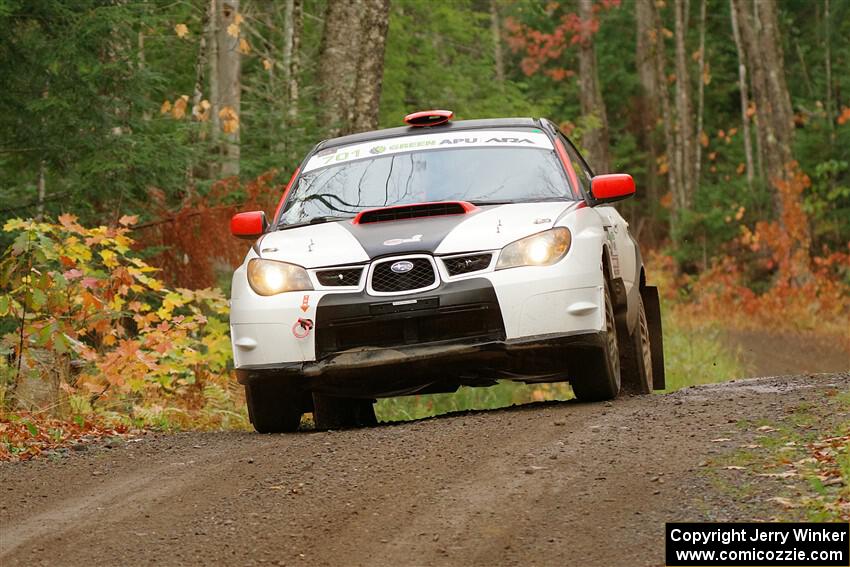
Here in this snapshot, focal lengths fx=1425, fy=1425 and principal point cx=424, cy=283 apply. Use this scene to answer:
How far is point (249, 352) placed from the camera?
8859 millimetres

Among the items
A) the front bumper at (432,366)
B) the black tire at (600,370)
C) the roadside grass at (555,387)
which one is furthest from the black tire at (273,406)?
the roadside grass at (555,387)

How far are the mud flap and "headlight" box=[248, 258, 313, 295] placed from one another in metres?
3.89

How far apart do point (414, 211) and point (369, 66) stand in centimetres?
706


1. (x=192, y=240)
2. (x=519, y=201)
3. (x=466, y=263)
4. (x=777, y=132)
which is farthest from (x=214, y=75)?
(x=777, y=132)

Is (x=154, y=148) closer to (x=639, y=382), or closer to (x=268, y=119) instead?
(x=268, y=119)

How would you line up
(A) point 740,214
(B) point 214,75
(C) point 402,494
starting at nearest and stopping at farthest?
(C) point 402,494 < (B) point 214,75 < (A) point 740,214

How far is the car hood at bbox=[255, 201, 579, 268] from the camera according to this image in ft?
27.9

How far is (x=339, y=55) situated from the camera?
59.0 ft

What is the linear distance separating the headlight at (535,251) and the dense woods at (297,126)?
12.0 feet

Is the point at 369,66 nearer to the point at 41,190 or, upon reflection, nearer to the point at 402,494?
the point at 41,190

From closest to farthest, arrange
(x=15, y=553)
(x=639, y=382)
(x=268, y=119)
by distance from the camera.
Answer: (x=15, y=553) → (x=639, y=382) → (x=268, y=119)

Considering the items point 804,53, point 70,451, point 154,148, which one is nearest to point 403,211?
point 70,451

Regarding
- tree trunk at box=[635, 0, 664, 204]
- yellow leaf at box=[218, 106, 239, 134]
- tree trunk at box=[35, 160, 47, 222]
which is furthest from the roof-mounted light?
tree trunk at box=[635, 0, 664, 204]

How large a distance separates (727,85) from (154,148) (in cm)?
3585
